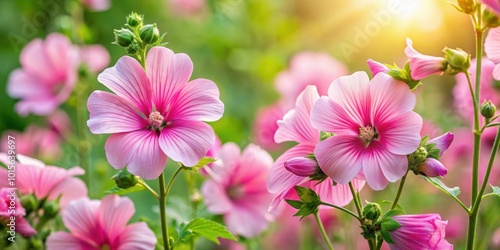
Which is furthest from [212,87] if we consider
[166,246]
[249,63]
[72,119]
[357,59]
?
[357,59]

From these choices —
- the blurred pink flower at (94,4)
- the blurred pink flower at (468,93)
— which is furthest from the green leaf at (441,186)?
the blurred pink flower at (94,4)

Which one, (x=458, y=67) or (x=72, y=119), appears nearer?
(x=458, y=67)

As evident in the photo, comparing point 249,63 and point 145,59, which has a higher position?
point 145,59

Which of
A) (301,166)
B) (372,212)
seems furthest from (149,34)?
(372,212)

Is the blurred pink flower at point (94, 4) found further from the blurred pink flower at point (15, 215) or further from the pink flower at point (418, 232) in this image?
the pink flower at point (418, 232)

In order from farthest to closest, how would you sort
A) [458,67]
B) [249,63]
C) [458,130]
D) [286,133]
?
[249,63], [458,130], [286,133], [458,67]

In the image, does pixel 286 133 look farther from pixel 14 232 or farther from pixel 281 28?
pixel 281 28
